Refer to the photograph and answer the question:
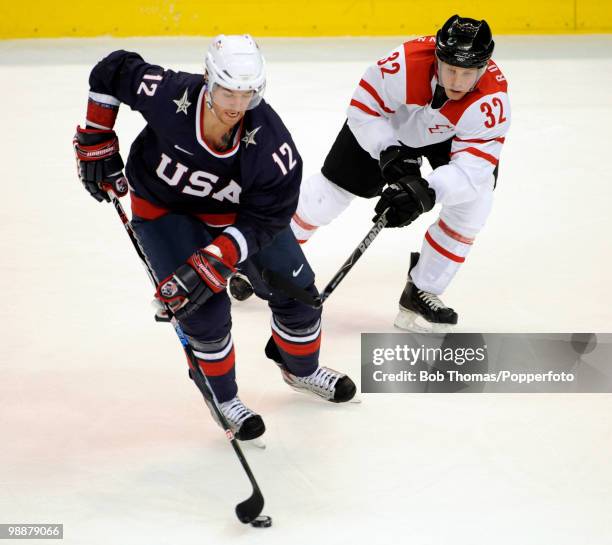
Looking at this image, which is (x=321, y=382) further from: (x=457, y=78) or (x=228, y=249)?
(x=457, y=78)

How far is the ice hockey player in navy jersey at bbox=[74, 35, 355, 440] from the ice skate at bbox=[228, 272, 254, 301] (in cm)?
77

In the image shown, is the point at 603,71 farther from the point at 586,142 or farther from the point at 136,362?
the point at 136,362

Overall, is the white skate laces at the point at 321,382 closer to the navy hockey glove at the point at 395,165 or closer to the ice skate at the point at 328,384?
the ice skate at the point at 328,384

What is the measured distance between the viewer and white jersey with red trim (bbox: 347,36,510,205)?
3189 millimetres

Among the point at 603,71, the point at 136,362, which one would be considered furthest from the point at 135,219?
the point at 603,71

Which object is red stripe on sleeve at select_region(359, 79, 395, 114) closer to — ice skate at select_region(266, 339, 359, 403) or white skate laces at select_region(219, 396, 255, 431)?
ice skate at select_region(266, 339, 359, 403)

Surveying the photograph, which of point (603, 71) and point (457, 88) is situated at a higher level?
point (457, 88)

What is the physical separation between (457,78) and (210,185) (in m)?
0.92

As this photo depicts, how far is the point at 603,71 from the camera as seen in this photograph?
21.6ft

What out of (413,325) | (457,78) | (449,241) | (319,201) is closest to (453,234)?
(449,241)

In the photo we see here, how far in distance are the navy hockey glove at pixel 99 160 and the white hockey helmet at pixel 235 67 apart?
486 millimetres

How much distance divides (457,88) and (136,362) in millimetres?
1322

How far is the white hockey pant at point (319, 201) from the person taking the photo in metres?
3.62

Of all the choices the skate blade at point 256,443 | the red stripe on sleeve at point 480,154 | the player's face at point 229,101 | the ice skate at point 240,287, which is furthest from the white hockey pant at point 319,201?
the player's face at point 229,101
